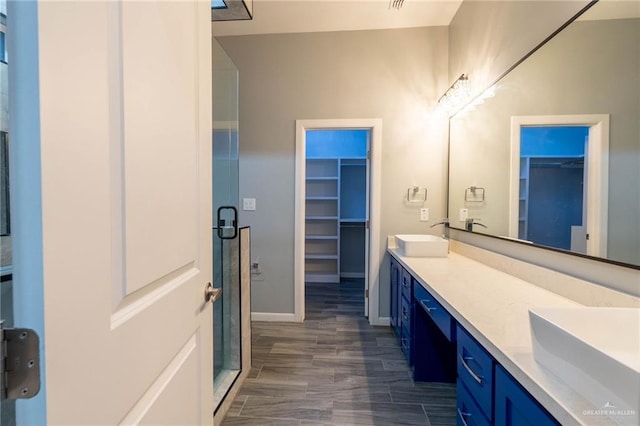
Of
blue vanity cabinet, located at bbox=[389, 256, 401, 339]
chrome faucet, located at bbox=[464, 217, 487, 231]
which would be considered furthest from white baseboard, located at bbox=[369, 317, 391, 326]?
chrome faucet, located at bbox=[464, 217, 487, 231]

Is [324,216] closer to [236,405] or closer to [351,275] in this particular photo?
[351,275]

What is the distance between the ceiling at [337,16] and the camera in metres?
2.46

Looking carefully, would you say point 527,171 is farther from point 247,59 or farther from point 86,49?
point 247,59

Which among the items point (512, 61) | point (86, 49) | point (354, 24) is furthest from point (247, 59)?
point (86, 49)

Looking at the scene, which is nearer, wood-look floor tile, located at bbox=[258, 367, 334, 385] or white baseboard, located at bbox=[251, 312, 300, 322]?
wood-look floor tile, located at bbox=[258, 367, 334, 385]

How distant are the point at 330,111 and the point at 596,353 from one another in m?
2.69

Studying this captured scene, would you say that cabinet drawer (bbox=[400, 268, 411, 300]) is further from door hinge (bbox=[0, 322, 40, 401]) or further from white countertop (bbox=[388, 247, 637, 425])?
door hinge (bbox=[0, 322, 40, 401])

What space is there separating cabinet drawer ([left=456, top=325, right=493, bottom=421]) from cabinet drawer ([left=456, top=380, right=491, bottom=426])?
28mm

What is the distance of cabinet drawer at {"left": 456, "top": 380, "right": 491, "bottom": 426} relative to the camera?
3.42 ft

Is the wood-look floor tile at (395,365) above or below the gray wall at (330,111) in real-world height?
below

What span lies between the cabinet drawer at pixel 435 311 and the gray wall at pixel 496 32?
1523mm

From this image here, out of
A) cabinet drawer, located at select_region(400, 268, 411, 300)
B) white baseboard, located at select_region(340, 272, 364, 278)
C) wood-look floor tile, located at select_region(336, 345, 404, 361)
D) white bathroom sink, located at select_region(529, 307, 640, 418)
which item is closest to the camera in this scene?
white bathroom sink, located at select_region(529, 307, 640, 418)

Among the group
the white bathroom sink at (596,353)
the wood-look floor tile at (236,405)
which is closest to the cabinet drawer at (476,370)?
the white bathroom sink at (596,353)

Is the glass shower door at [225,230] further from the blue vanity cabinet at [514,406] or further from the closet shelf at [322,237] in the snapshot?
the closet shelf at [322,237]
